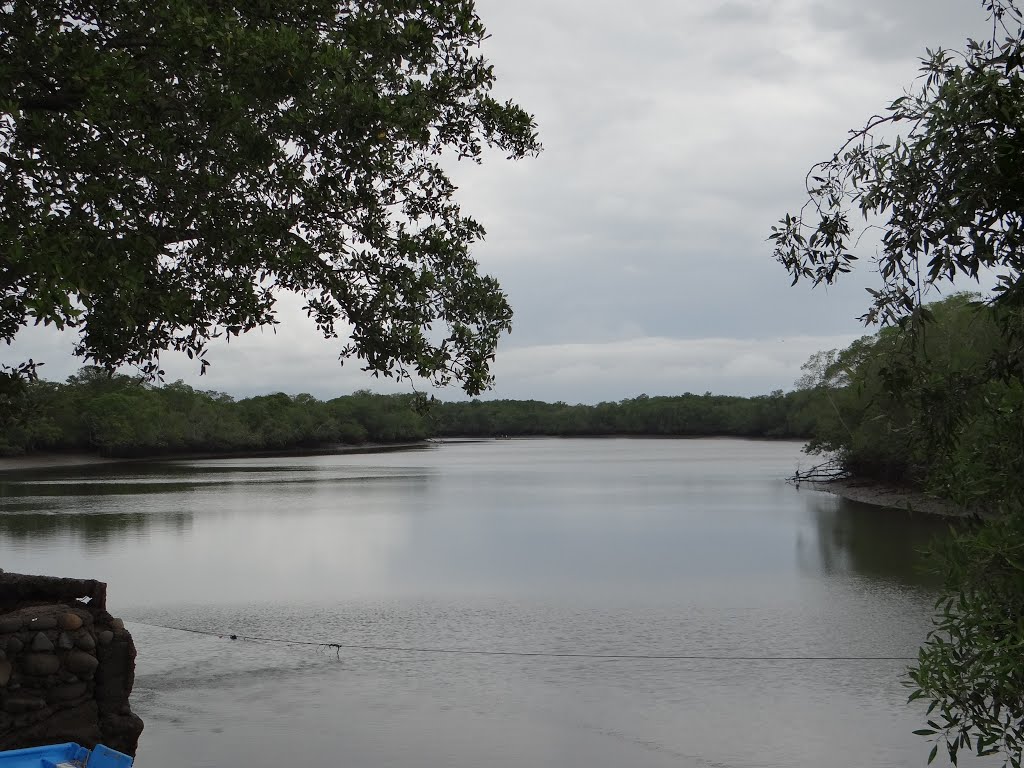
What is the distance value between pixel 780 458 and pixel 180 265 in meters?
83.9

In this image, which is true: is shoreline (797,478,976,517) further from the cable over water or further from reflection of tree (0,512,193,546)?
reflection of tree (0,512,193,546)

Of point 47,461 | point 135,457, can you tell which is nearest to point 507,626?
point 47,461

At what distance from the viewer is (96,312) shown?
8.63m

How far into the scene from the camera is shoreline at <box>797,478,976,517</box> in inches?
1400

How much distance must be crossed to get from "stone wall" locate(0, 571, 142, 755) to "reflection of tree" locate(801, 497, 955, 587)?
44.8 ft

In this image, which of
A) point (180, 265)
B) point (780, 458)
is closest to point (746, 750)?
point (180, 265)

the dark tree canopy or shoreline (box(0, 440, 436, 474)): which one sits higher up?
the dark tree canopy

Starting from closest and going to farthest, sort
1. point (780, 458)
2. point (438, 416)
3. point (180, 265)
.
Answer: point (180, 265)
point (438, 416)
point (780, 458)

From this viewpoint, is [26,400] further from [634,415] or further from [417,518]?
[634,415]

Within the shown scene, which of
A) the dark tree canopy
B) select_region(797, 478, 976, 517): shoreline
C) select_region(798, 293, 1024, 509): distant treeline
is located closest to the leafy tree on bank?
select_region(798, 293, 1024, 509): distant treeline

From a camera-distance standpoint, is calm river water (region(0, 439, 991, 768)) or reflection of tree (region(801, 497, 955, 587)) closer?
calm river water (region(0, 439, 991, 768))

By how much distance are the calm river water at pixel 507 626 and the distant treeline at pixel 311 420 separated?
7693 millimetres

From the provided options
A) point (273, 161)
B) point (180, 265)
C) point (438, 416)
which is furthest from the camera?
point (438, 416)

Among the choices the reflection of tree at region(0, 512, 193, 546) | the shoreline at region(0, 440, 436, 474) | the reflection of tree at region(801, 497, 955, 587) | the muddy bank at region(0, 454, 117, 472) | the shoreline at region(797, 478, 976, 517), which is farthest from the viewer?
the shoreline at region(0, 440, 436, 474)
